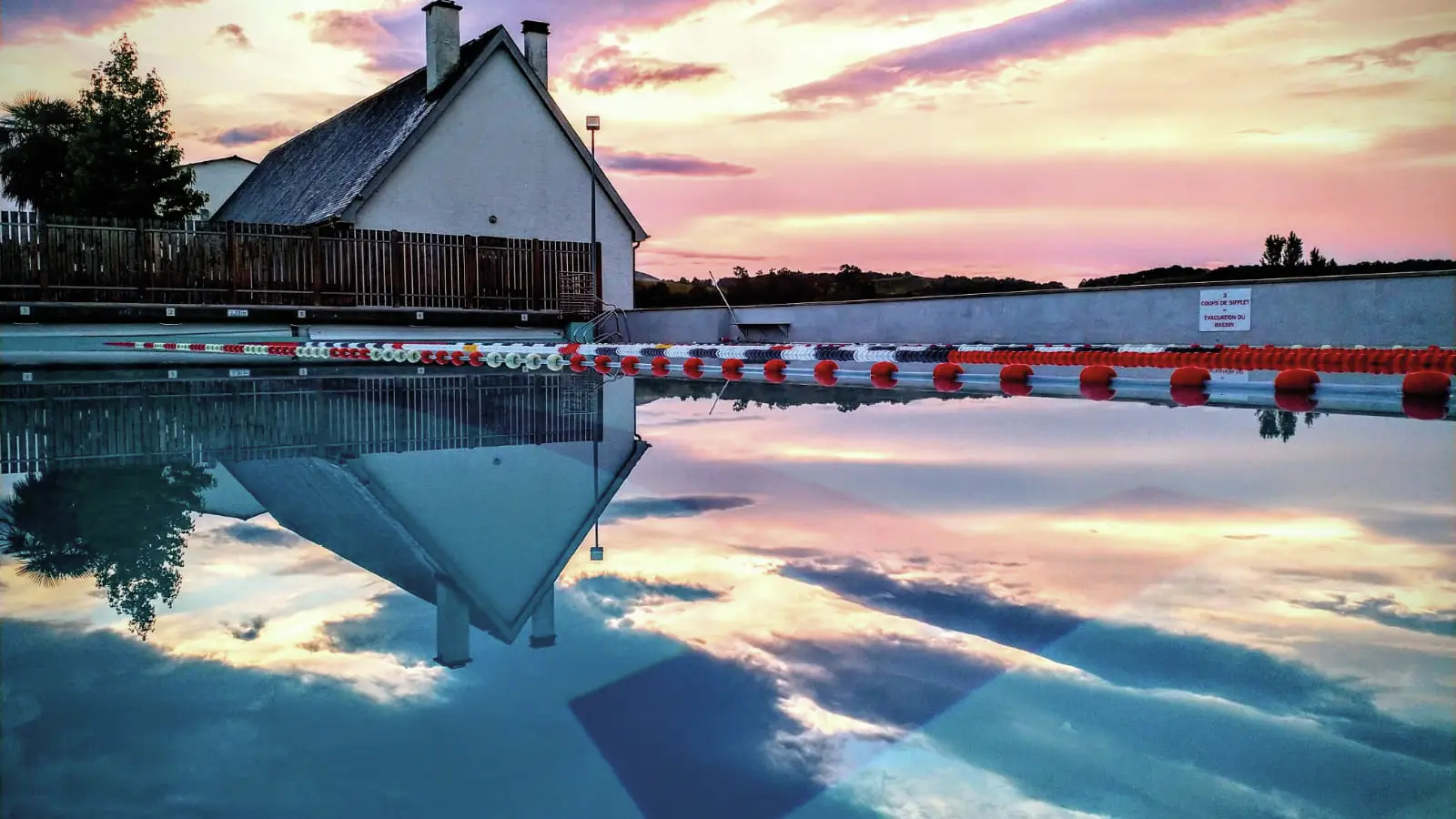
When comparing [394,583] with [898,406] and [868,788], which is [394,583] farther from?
[898,406]

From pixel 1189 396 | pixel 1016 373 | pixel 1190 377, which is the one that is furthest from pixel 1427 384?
pixel 1016 373

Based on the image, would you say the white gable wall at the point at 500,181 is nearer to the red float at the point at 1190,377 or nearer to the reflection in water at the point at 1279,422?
the red float at the point at 1190,377

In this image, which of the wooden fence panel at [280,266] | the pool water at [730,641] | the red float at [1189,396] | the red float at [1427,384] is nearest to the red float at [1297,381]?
the red float at [1189,396]

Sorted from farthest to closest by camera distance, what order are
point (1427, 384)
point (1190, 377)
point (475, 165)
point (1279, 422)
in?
1. point (475, 165)
2. point (1190, 377)
3. point (1427, 384)
4. point (1279, 422)

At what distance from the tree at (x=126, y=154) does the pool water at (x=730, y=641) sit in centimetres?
4291

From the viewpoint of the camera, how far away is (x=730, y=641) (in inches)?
82.8

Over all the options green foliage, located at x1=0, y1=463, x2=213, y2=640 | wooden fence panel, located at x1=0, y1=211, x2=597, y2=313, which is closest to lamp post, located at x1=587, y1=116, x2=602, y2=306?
wooden fence panel, located at x1=0, y1=211, x2=597, y2=313

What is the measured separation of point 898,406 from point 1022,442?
2495 mm

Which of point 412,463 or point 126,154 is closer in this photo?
point 412,463

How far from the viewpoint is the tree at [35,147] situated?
51.0m

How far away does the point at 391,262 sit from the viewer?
80.6 feet

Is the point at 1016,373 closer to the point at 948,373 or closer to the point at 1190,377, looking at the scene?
the point at 948,373

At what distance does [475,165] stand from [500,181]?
768mm

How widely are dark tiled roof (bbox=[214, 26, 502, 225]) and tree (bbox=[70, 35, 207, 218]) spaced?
19.5ft
